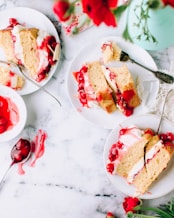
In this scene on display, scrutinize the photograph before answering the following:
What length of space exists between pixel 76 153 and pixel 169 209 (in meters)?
0.39

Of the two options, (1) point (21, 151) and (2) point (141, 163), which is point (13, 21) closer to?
(1) point (21, 151)

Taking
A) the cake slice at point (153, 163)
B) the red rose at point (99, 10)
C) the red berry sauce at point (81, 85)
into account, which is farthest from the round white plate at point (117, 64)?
the red rose at point (99, 10)

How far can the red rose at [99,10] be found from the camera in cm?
100

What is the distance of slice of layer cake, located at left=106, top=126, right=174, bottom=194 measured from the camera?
171cm

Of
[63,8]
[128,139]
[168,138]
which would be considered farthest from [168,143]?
[63,8]

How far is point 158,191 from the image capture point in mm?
1755

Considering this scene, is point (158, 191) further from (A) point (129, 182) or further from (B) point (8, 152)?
(B) point (8, 152)

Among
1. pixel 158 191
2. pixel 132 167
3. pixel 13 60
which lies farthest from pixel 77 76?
pixel 158 191

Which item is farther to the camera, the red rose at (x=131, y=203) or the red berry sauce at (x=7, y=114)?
the red berry sauce at (x=7, y=114)

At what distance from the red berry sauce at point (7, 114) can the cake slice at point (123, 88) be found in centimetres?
38

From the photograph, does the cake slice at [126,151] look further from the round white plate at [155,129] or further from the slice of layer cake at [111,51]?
the slice of layer cake at [111,51]

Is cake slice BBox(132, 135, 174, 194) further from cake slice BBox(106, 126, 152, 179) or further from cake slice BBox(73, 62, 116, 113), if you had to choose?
cake slice BBox(73, 62, 116, 113)

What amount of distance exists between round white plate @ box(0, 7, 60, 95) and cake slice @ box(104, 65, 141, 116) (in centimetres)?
22

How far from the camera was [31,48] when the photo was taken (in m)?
1.86
